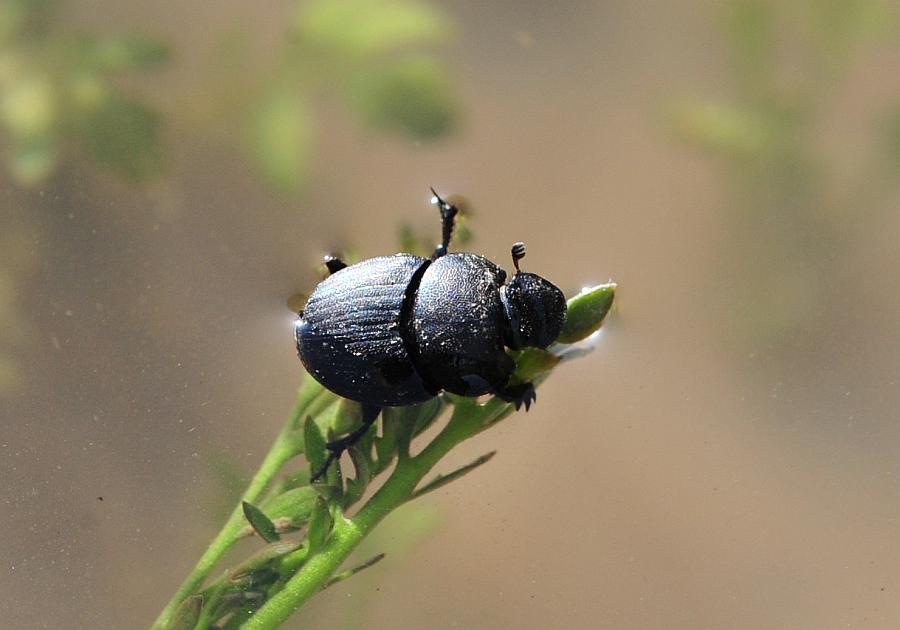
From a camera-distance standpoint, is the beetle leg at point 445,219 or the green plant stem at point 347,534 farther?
the beetle leg at point 445,219

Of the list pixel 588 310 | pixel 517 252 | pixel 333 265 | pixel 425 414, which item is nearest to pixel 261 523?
pixel 425 414

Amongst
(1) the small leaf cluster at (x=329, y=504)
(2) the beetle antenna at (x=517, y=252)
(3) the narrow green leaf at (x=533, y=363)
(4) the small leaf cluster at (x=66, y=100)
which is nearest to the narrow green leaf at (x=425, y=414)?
(1) the small leaf cluster at (x=329, y=504)

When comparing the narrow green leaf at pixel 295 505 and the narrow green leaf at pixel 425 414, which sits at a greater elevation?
the narrow green leaf at pixel 425 414

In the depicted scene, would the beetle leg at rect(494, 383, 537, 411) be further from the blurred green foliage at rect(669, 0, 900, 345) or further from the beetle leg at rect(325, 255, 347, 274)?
the blurred green foliage at rect(669, 0, 900, 345)

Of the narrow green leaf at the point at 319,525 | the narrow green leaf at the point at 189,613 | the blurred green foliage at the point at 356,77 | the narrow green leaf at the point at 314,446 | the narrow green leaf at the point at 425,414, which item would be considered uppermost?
the blurred green foliage at the point at 356,77

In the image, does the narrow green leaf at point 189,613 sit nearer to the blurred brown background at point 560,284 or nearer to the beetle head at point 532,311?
the blurred brown background at point 560,284

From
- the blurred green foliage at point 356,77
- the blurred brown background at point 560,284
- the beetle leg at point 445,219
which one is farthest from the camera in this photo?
the blurred green foliage at point 356,77

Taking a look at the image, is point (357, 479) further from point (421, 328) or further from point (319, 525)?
point (421, 328)

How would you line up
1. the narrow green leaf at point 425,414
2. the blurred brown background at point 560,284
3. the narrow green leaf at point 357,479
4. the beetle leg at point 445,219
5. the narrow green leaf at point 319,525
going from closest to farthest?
the narrow green leaf at point 319,525, the narrow green leaf at point 357,479, the narrow green leaf at point 425,414, the blurred brown background at point 560,284, the beetle leg at point 445,219
